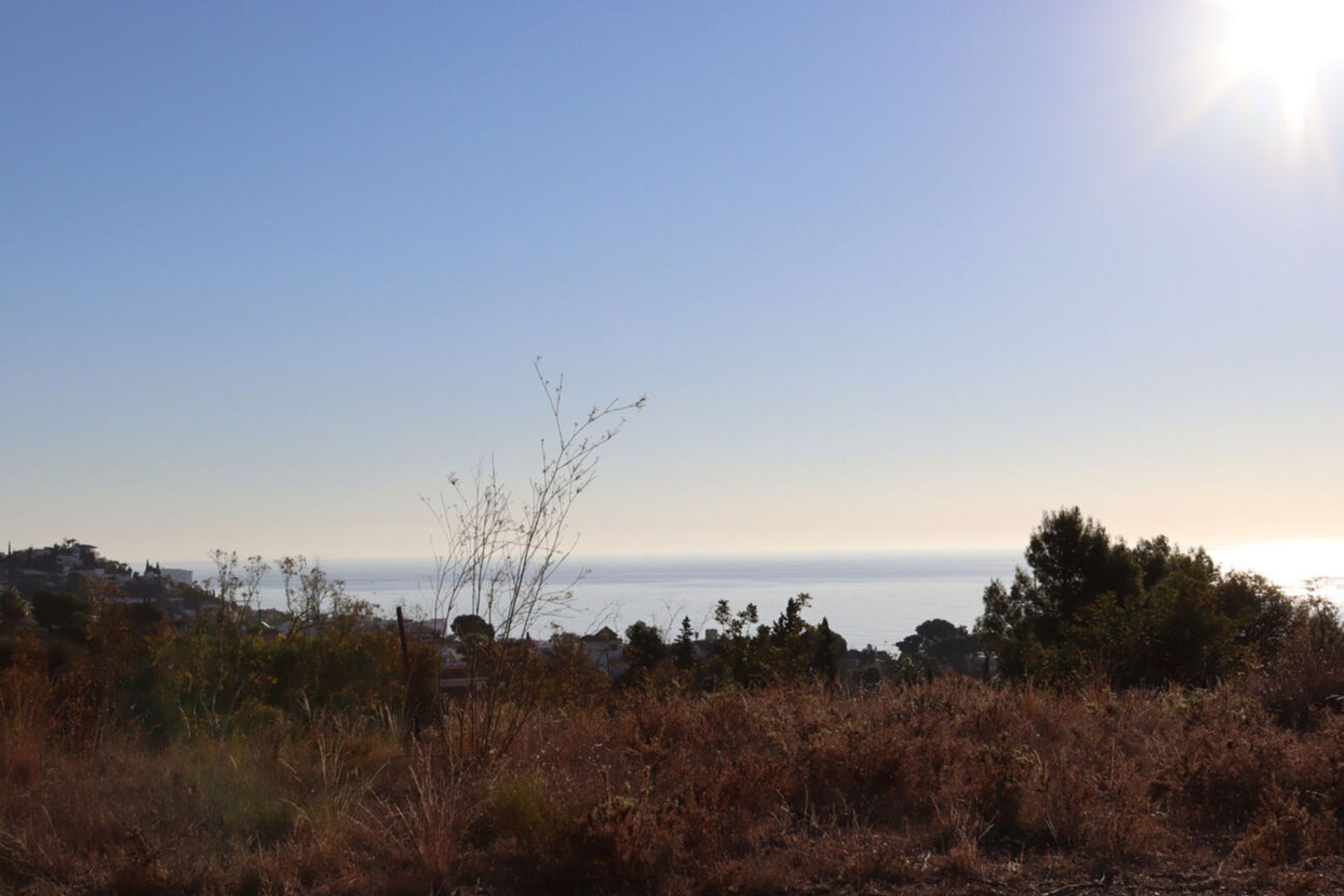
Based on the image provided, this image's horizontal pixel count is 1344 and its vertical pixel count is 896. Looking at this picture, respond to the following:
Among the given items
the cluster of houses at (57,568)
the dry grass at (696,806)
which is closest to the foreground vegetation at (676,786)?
the dry grass at (696,806)

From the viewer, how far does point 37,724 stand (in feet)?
21.9

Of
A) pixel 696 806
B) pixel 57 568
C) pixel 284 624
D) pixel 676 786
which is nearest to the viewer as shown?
pixel 696 806

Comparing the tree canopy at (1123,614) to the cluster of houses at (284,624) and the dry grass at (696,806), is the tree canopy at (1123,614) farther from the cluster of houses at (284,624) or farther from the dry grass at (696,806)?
the cluster of houses at (284,624)

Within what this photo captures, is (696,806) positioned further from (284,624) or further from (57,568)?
(57,568)

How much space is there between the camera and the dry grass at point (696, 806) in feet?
14.2

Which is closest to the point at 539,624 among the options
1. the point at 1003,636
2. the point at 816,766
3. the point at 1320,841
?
the point at 816,766

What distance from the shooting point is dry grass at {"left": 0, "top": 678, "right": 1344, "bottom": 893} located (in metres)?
4.33

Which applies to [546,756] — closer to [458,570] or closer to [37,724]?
[458,570]

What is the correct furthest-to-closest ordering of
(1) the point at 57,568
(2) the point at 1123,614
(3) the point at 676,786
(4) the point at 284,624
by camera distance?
(1) the point at 57,568 → (2) the point at 1123,614 → (4) the point at 284,624 → (3) the point at 676,786

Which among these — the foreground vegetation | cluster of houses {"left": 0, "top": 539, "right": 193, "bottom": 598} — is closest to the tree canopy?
the foreground vegetation

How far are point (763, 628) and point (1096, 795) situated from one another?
6.76 meters

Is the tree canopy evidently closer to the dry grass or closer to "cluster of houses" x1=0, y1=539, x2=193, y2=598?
the dry grass

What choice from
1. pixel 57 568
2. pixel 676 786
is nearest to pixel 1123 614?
pixel 676 786

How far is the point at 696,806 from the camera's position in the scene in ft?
15.6
